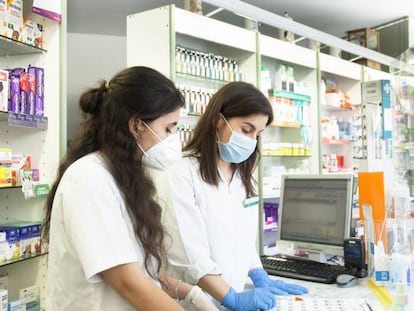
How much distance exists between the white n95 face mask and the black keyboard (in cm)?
85

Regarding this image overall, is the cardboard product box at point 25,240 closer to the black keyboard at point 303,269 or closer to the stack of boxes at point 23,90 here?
the stack of boxes at point 23,90

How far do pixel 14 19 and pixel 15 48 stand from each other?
19 centimetres

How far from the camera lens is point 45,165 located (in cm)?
255

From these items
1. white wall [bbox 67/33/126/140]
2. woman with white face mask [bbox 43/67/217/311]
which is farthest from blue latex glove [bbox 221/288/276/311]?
white wall [bbox 67/33/126/140]

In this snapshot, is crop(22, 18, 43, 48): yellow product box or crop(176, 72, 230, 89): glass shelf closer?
crop(22, 18, 43, 48): yellow product box

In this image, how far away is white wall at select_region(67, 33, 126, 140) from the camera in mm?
4691

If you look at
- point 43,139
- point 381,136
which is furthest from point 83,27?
point 381,136

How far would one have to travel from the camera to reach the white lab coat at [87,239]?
120 cm

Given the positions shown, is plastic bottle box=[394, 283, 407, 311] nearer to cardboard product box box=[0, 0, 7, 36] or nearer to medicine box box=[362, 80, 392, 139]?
medicine box box=[362, 80, 392, 139]

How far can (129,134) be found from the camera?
1.39m

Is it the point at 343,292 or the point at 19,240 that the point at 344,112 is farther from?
the point at 19,240

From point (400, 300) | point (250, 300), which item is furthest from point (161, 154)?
point (400, 300)

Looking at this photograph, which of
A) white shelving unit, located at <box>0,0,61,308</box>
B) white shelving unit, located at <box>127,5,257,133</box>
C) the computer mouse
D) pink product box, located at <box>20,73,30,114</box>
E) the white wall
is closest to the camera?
the computer mouse

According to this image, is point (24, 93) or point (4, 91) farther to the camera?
point (24, 93)
